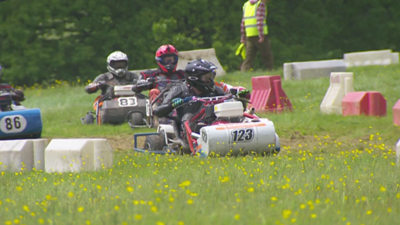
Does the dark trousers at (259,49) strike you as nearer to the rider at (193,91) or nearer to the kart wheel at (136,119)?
the kart wheel at (136,119)

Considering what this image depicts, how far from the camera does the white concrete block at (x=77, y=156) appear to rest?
8711 mm

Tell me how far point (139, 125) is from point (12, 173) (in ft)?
19.5

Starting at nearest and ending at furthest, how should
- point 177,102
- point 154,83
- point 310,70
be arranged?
point 177,102
point 154,83
point 310,70

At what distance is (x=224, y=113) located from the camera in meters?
9.98

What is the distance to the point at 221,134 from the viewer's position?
375 inches

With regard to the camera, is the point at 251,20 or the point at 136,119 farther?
the point at 251,20

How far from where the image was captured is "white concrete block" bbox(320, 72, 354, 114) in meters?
14.4

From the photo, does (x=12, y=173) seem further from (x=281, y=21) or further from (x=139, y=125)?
(x=281, y=21)

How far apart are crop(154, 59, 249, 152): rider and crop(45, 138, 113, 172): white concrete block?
188 centimetres

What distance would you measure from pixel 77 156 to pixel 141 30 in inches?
721

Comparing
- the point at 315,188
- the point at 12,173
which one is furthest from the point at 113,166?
the point at 315,188

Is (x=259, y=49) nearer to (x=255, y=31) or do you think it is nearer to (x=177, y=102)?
(x=255, y=31)

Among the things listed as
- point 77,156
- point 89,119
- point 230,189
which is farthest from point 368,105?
point 230,189

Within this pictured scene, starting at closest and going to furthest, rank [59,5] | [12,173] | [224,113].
→ 1. [12,173]
2. [224,113]
3. [59,5]
